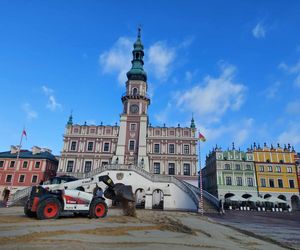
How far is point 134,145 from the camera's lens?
140 feet

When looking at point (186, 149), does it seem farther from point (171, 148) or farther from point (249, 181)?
point (249, 181)

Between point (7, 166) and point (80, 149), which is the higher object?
point (80, 149)

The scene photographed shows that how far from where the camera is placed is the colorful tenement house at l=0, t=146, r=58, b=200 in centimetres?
4516

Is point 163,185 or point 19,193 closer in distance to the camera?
point 19,193

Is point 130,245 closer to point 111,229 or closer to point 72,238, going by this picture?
point 72,238

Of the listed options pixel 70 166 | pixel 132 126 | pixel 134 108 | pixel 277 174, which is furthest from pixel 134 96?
pixel 277 174

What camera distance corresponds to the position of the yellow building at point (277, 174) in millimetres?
45953

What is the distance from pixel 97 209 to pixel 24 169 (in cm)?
4029

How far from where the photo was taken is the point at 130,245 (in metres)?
6.45

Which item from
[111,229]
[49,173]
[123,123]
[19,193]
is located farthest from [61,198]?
[49,173]

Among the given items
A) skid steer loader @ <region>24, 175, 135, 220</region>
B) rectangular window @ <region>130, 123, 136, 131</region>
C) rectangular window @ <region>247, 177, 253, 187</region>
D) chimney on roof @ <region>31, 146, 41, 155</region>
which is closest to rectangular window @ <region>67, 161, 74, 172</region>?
chimney on roof @ <region>31, 146, 41, 155</region>

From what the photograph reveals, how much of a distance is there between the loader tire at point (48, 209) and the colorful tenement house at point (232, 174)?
39.9 meters

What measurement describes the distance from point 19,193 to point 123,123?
810 inches

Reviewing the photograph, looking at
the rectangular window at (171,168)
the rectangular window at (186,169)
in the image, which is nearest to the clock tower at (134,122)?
the rectangular window at (171,168)
